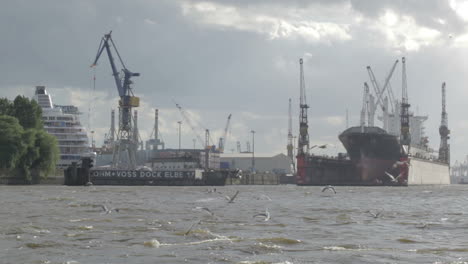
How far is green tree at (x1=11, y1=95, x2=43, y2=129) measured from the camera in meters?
131

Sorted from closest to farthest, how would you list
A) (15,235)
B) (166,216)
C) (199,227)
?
(15,235), (199,227), (166,216)

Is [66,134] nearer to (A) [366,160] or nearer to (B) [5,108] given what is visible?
(B) [5,108]

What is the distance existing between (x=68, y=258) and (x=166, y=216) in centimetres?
1697

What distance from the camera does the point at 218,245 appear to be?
81.9 feet

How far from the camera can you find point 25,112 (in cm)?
13138

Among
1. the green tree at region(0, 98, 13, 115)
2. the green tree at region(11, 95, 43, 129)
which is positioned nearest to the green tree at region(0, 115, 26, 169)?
the green tree at region(11, 95, 43, 129)

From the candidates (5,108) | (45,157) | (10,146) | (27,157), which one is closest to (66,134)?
(5,108)

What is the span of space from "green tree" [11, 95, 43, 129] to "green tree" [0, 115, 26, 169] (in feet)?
63.1

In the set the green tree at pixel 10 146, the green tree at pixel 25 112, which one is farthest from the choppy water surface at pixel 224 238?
Result: the green tree at pixel 25 112

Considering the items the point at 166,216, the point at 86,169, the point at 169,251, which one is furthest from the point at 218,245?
the point at 86,169

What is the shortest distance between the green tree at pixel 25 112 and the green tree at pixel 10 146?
19.2 metres

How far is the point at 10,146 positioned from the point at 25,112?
2251 centimetres

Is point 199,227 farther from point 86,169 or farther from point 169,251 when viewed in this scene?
point 86,169

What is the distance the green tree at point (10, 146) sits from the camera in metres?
110
